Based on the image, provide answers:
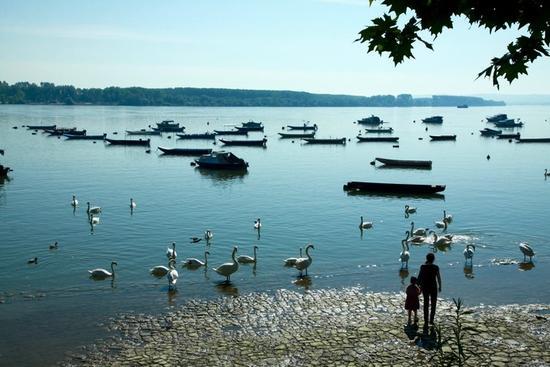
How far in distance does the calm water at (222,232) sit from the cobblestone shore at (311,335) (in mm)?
1497

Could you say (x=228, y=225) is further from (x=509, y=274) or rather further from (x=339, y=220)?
(x=509, y=274)

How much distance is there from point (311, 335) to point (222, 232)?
60.1 feet

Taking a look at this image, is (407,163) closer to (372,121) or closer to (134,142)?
(134,142)

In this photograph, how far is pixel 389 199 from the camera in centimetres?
4675

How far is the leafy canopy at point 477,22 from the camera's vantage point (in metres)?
5.95

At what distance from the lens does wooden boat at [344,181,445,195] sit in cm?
4847

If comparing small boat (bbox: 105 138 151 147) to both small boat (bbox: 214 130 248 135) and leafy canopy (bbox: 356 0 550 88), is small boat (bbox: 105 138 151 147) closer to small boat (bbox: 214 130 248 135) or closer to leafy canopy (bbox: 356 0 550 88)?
small boat (bbox: 214 130 248 135)

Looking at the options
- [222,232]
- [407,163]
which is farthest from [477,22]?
[407,163]

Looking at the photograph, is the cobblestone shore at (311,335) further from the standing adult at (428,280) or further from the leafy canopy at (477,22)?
the leafy canopy at (477,22)

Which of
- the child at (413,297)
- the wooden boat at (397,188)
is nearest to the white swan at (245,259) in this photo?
the child at (413,297)

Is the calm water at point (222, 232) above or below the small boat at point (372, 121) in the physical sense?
below

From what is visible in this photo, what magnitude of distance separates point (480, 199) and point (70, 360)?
130 ft

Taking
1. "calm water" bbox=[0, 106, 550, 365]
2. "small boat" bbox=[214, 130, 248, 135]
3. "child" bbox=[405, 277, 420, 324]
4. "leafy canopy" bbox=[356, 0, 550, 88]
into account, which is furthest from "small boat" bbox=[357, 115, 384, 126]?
"leafy canopy" bbox=[356, 0, 550, 88]

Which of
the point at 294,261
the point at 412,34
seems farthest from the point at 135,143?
the point at 412,34
